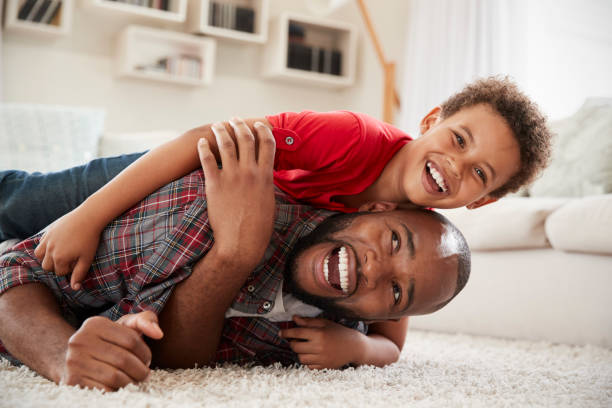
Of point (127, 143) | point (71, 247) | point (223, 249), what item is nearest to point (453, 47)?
point (127, 143)

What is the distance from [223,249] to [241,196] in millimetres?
103

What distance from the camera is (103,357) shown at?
0.89 metres

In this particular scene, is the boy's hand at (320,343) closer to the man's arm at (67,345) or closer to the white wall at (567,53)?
the man's arm at (67,345)

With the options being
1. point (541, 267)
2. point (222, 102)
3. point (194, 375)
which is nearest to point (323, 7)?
point (222, 102)

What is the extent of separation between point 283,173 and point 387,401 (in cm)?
72

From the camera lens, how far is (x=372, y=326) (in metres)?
1.47

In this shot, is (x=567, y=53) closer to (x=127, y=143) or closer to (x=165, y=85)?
(x=127, y=143)

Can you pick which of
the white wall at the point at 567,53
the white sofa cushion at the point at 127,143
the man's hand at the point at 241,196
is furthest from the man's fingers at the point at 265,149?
the white wall at the point at 567,53

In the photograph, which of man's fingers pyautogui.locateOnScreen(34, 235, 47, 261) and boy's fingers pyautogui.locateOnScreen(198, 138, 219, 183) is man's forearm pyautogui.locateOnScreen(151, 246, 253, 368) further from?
man's fingers pyautogui.locateOnScreen(34, 235, 47, 261)

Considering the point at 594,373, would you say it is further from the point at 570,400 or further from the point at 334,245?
the point at 334,245

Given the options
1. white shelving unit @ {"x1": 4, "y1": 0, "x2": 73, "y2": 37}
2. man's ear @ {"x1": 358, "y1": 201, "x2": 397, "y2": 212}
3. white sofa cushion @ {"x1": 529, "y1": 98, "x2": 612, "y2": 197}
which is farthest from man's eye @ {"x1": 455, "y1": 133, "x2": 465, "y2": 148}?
white shelving unit @ {"x1": 4, "y1": 0, "x2": 73, "y2": 37}

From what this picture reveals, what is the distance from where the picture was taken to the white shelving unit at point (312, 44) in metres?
4.19

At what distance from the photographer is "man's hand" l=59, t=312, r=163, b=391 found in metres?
0.89

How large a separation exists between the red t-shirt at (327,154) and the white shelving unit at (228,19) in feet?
9.03
